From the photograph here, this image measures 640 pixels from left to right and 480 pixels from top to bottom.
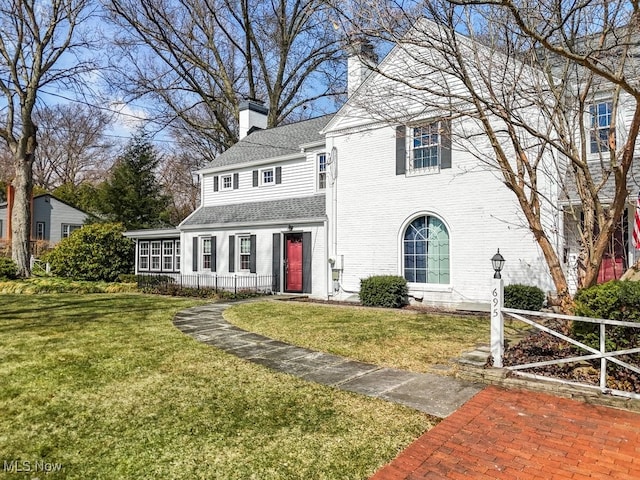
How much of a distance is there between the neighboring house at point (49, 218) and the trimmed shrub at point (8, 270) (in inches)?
553

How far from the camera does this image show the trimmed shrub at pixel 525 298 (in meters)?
10.3

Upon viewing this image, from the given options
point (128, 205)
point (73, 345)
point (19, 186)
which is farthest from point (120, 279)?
point (73, 345)

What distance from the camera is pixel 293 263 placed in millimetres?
15750

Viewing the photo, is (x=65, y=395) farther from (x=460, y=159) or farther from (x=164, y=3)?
(x=164, y=3)

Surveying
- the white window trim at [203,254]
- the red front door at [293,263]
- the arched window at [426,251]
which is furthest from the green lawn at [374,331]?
the white window trim at [203,254]

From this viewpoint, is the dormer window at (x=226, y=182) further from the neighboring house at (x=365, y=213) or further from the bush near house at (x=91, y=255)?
the bush near house at (x=91, y=255)

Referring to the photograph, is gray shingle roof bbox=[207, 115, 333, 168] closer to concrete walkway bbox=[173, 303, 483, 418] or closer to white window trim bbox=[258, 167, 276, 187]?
white window trim bbox=[258, 167, 276, 187]

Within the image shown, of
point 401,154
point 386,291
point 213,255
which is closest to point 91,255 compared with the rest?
point 213,255

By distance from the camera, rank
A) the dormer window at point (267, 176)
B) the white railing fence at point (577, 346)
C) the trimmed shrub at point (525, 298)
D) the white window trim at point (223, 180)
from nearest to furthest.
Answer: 1. the white railing fence at point (577, 346)
2. the trimmed shrub at point (525, 298)
3. the dormer window at point (267, 176)
4. the white window trim at point (223, 180)

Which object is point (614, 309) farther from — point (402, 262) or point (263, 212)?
point (263, 212)

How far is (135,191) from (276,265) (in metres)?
17.6

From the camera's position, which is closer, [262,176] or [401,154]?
[401,154]

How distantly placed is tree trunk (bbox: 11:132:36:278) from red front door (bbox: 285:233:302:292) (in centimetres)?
1326

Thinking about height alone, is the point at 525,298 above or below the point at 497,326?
below
